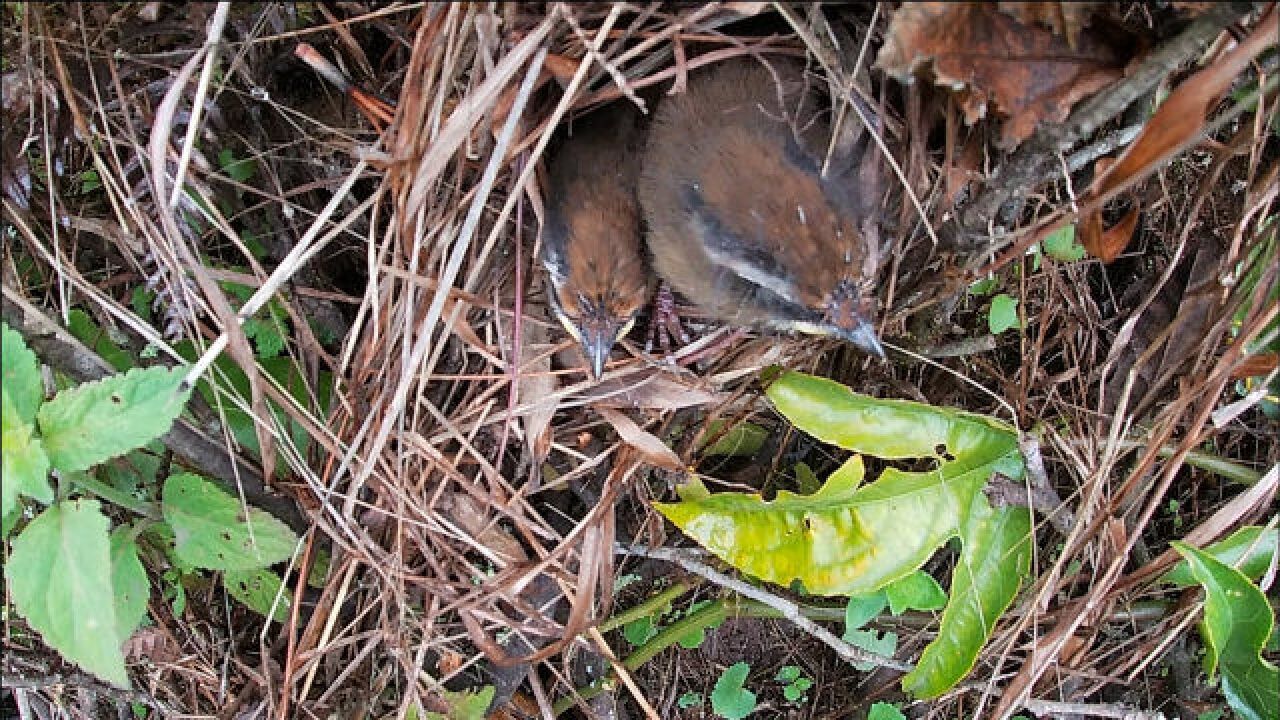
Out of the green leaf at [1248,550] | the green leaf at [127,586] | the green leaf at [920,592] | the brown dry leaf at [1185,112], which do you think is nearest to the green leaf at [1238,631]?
the green leaf at [1248,550]

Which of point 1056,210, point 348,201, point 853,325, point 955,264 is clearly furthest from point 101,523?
point 1056,210

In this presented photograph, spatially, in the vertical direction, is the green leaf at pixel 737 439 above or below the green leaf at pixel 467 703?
above

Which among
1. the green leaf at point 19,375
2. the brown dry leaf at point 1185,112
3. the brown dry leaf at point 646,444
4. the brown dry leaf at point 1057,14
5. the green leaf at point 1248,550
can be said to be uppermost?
the brown dry leaf at point 1057,14

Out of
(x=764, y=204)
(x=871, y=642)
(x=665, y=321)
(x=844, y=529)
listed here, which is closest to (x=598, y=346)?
(x=665, y=321)

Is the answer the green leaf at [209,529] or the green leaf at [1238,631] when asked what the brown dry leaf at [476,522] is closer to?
the green leaf at [209,529]

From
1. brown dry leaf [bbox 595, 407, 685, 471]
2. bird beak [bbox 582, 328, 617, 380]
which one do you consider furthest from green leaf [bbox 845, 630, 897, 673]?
bird beak [bbox 582, 328, 617, 380]

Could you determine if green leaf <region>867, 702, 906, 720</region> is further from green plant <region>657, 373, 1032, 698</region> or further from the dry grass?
green plant <region>657, 373, 1032, 698</region>
